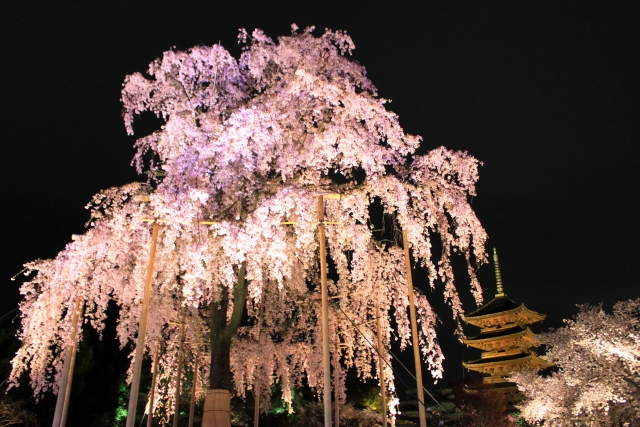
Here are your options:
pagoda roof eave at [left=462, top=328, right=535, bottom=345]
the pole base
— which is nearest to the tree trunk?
the pole base

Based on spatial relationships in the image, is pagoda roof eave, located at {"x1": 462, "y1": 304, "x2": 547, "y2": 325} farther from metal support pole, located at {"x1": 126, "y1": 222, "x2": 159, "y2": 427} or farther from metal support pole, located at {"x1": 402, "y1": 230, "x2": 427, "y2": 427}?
metal support pole, located at {"x1": 126, "y1": 222, "x2": 159, "y2": 427}

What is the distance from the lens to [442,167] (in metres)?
9.63

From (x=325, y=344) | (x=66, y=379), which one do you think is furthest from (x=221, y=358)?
(x=66, y=379)

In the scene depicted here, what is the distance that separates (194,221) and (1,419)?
14.3m

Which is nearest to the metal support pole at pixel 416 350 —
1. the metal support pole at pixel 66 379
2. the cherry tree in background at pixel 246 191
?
the cherry tree in background at pixel 246 191

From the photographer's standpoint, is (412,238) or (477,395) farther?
(477,395)

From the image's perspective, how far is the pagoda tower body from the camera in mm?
38594

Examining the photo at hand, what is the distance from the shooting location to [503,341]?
4009 cm

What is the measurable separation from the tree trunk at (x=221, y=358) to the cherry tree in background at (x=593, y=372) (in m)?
9.40

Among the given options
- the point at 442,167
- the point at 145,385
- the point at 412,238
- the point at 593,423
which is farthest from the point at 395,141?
the point at 145,385

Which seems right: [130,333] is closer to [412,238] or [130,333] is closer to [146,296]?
[146,296]

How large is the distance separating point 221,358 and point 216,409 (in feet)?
3.11

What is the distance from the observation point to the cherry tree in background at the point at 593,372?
12680 mm

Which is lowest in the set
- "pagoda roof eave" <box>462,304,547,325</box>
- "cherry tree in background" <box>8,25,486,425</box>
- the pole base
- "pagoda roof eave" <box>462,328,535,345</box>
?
the pole base
